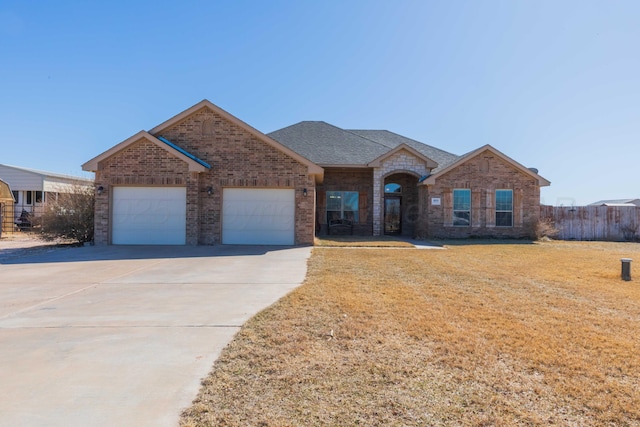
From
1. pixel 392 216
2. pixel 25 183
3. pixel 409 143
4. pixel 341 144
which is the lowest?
pixel 392 216

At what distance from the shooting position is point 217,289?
6273 millimetres

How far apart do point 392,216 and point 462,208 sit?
4499mm

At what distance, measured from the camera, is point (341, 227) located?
18172 millimetres

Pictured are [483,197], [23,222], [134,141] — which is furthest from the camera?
[23,222]

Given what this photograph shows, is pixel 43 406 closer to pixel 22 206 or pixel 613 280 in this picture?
pixel 613 280

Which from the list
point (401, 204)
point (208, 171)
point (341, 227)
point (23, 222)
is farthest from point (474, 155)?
point (23, 222)

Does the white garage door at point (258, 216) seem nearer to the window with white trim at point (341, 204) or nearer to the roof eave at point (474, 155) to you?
the window with white trim at point (341, 204)

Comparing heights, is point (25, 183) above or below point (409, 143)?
below

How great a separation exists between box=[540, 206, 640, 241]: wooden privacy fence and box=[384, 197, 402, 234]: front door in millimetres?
7542

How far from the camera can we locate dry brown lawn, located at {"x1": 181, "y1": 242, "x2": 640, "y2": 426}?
2492mm

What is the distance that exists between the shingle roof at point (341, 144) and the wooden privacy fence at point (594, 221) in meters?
6.34

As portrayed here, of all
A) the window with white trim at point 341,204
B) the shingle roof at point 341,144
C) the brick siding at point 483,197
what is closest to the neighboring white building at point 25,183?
the shingle roof at point 341,144

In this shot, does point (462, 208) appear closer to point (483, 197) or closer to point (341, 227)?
point (483, 197)

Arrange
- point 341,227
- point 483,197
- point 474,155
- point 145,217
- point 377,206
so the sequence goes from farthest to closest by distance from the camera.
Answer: point 341,227
point 377,206
point 483,197
point 474,155
point 145,217
